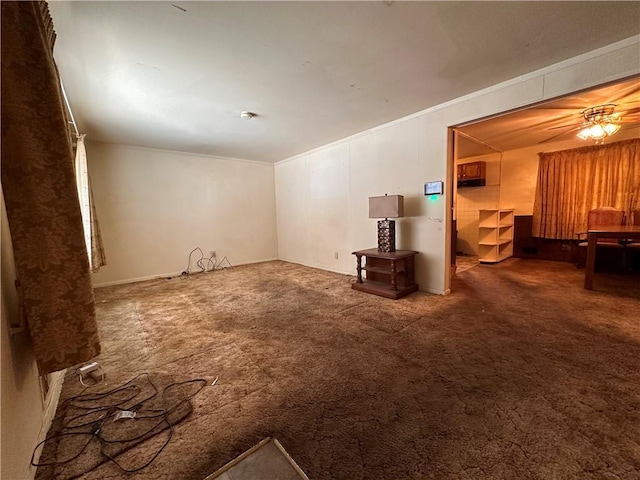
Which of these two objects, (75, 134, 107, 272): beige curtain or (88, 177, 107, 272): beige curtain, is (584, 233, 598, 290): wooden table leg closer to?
(75, 134, 107, 272): beige curtain

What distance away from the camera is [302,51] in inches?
79.0

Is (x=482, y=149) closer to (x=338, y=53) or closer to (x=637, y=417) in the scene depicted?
(x=338, y=53)

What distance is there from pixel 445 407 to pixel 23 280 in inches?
83.6

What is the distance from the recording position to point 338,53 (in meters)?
2.04

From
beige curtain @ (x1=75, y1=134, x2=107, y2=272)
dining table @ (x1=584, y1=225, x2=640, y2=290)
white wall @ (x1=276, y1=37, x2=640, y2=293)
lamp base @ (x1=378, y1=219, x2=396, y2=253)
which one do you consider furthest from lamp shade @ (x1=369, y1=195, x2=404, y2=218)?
beige curtain @ (x1=75, y1=134, x2=107, y2=272)

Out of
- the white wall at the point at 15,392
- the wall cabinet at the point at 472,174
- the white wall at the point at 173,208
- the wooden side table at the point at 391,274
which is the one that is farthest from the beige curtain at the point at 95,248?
the wall cabinet at the point at 472,174

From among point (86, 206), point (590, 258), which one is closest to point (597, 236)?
point (590, 258)

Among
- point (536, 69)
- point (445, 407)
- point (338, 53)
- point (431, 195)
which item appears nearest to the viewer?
point (445, 407)

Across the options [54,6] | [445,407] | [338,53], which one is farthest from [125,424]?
[338,53]

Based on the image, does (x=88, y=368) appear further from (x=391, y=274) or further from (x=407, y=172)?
(x=407, y=172)

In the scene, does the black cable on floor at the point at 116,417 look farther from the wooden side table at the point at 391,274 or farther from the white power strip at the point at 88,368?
the wooden side table at the point at 391,274

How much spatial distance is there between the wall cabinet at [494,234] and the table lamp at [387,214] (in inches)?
121

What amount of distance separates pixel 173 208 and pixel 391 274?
4.30 meters

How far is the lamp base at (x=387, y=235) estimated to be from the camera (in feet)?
11.5
